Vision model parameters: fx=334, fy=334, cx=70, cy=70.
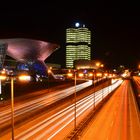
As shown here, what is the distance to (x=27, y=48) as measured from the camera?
15250 centimetres

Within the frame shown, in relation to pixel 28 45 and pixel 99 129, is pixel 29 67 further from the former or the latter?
pixel 99 129

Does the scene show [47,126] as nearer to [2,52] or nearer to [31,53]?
[2,52]

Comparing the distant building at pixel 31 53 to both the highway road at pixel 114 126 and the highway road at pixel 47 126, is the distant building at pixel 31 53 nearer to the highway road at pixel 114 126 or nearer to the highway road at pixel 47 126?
the highway road at pixel 47 126

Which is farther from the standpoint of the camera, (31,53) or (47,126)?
(31,53)

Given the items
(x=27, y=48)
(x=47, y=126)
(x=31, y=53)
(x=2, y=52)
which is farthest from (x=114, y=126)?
(x=31, y=53)

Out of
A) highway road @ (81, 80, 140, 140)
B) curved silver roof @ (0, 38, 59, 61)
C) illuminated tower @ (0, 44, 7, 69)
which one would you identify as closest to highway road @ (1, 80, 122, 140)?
highway road @ (81, 80, 140, 140)

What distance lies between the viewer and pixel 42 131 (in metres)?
38.6

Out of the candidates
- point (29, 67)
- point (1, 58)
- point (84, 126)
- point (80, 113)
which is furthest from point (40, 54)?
point (84, 126)

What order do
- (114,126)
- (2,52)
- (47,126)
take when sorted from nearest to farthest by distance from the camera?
(47,126) < (114,126) < (2,52)

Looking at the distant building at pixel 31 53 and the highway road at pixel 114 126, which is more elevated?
the distant building at pixel 31 53

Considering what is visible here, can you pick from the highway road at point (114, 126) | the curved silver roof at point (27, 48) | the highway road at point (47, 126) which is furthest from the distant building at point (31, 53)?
the highway road at point (114, 126)

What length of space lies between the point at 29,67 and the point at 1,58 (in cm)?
2683

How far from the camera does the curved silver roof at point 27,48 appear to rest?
140m

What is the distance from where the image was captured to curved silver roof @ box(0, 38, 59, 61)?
140 meters
